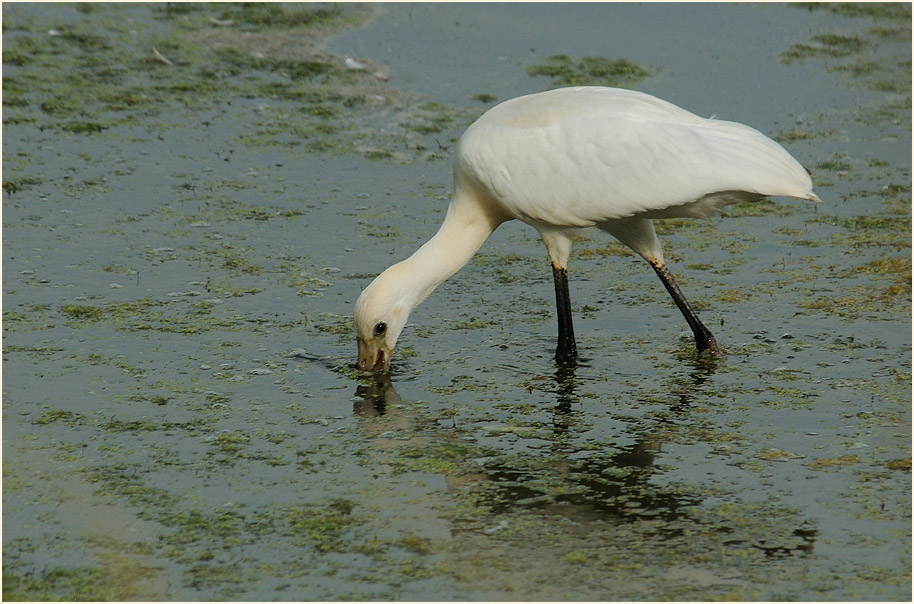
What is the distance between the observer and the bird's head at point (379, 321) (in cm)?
700

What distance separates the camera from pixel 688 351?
7301 mm

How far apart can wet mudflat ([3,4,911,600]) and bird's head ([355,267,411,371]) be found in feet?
0.62

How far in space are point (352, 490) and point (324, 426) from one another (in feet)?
2.64

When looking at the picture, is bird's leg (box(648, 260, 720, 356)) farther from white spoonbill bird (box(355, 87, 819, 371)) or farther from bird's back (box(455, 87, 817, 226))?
bird's back (box(455, 87, 817, 226))

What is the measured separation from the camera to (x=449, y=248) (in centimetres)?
728

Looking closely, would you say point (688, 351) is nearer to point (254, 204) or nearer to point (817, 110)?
point (254, 204)

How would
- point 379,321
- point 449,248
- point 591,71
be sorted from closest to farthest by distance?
point 379,321 < point 449,248 < point 591,71

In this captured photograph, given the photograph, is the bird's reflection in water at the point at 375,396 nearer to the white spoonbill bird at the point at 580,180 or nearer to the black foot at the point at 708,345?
the white spoonbill bird at the point at 580,180

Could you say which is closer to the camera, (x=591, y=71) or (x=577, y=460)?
(x=577, y=460)

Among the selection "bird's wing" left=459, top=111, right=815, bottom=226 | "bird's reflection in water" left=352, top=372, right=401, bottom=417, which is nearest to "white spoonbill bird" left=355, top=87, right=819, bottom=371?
"bird's wing" left=459, top=111, right=815, bottom=226

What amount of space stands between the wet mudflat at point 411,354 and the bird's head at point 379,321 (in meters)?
0.19

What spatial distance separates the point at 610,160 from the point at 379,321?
4.66ft

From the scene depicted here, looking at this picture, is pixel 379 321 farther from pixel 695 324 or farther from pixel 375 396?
pixel 695 324

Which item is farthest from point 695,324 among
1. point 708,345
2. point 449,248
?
point 449,248
